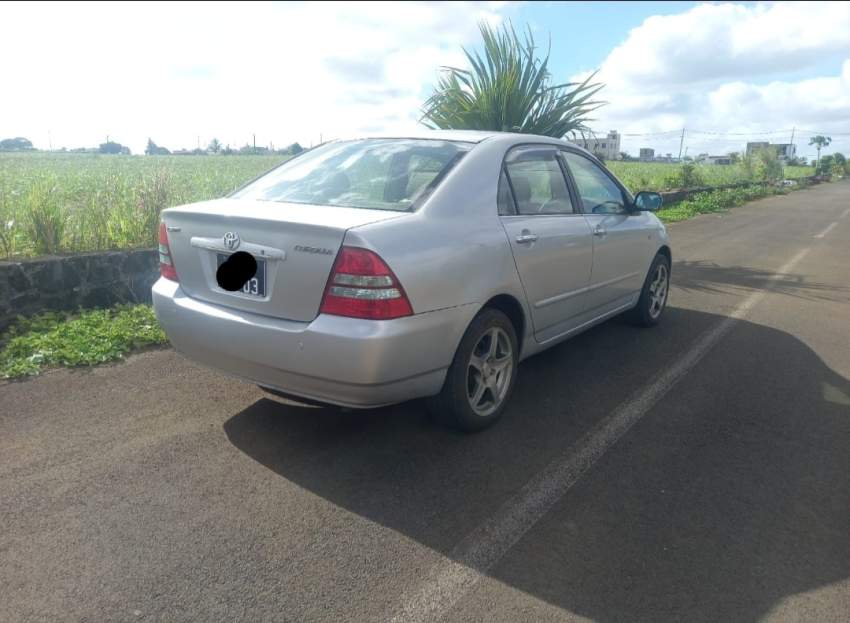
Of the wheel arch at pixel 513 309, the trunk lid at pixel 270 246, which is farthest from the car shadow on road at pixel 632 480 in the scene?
the trunk lid at pixel 270 246

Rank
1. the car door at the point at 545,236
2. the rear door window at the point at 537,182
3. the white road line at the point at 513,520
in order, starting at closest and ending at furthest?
the white road line at the point at 513,520 < the car door at the point at 545,236 < the rear door window at the point at 537,182

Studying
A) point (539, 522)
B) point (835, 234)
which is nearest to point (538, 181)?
point (539, 522)

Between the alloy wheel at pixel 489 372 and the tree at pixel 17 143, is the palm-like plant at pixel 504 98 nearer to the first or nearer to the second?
the alloy wheel at pixel 489 372

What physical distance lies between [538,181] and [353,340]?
2.02 metres

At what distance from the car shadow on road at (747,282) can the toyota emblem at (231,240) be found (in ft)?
20.2

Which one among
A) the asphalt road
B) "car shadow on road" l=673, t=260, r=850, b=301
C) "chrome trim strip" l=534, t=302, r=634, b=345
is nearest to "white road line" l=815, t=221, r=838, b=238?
"car shadow on road" l=673, t=260, r=850, b=301

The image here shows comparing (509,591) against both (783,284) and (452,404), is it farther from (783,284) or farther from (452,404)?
(783,284)

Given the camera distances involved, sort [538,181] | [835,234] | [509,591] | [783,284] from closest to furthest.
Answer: [509,591] < [538,181] < [783,284] < [835,234]

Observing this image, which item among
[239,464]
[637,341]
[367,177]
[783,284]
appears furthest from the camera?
[783,284]

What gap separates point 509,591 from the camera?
2490 mm

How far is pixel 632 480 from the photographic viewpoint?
3.31 metres

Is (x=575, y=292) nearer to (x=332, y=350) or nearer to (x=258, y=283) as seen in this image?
(x=332, y=350)

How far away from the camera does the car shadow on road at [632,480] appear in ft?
8.43

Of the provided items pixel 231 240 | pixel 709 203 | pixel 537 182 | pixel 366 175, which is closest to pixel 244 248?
pixel 231 240
